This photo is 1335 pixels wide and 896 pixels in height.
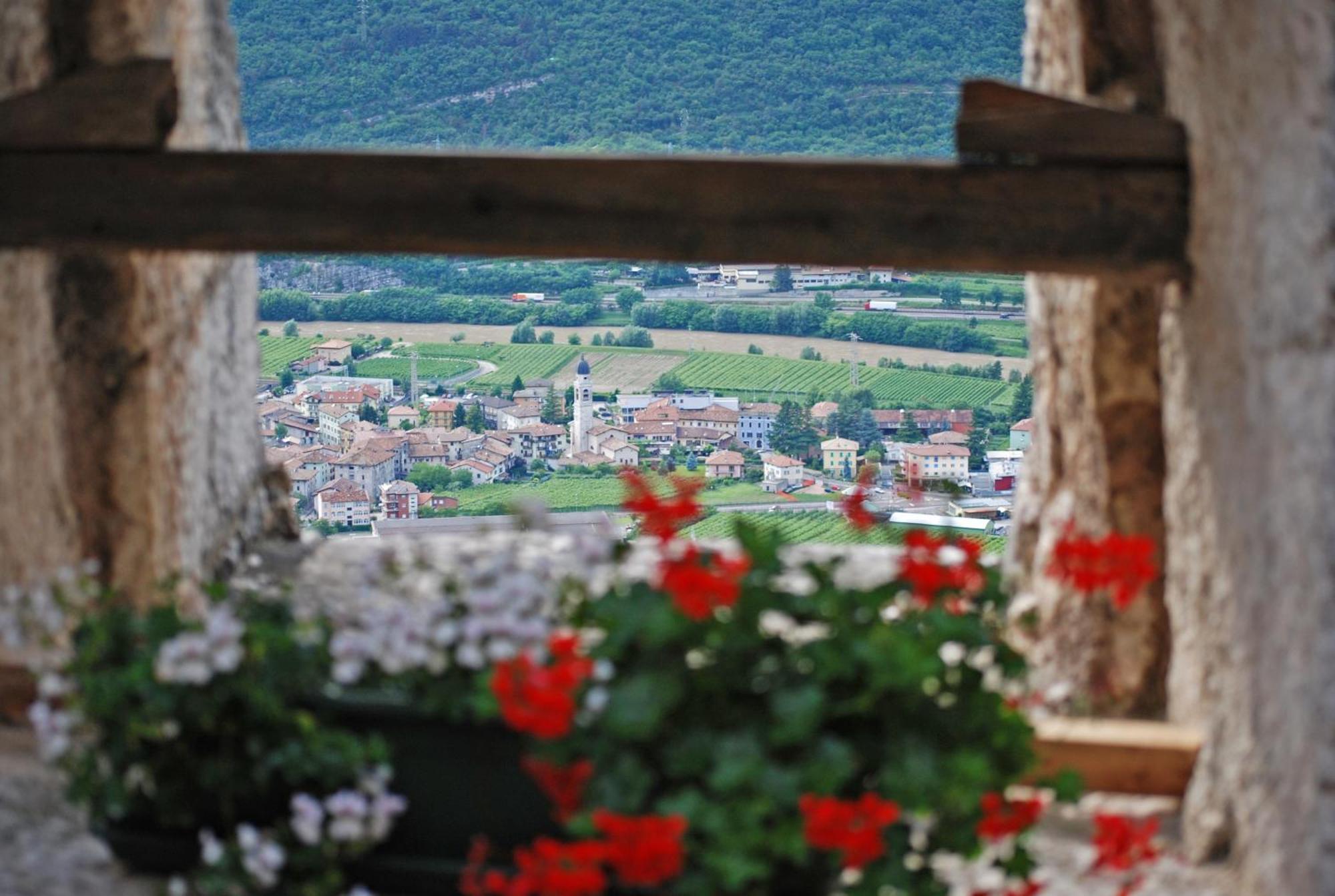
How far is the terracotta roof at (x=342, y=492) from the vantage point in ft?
18.7

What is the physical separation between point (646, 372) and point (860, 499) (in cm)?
543

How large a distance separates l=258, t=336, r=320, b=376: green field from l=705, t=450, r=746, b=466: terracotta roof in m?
2.70

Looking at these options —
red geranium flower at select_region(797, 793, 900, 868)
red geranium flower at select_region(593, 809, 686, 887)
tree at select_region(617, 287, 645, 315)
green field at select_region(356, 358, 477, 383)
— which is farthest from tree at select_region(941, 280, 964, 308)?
red geranium flower at select_region(593, 809, 686, 887)

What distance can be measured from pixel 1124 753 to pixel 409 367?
521cm

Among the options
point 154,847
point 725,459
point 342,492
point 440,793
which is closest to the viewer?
point 440,793

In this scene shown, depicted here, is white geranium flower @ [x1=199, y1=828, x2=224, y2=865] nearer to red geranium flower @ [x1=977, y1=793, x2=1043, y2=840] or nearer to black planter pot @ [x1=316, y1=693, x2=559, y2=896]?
black planter pot @ [x1=316, y1=693, x2=559, y2=896]

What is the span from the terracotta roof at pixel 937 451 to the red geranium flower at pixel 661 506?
3.31 m

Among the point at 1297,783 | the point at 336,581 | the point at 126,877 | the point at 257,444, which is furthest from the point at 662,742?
the point at 257,444

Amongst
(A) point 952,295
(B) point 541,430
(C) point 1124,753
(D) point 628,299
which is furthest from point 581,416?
(C) point 1124,753

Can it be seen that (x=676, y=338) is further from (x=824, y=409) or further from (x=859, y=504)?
(x=859, y=504)

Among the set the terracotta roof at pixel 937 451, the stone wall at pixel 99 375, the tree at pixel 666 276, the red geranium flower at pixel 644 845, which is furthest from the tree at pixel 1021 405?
the red geranium flower at pixel 644 845

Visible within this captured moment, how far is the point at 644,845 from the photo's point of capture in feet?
6.71

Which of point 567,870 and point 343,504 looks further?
point 343,504

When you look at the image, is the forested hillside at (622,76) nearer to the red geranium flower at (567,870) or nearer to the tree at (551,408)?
the tree at (551,408)
